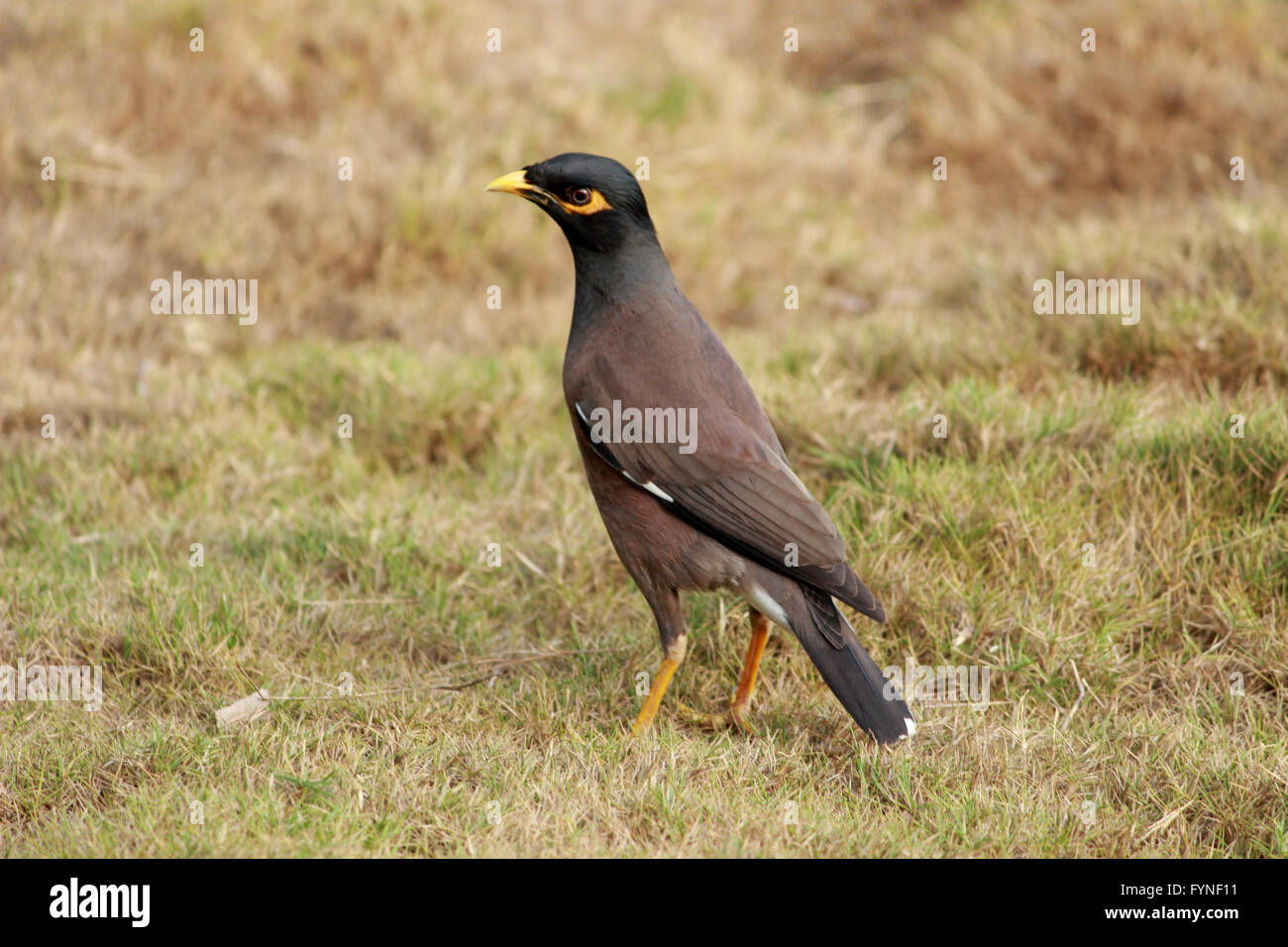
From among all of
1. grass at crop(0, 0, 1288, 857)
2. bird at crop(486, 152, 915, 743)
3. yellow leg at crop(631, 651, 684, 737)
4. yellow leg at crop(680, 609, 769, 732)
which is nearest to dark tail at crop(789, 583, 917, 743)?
bird at crop(486, 152, 915, 743)

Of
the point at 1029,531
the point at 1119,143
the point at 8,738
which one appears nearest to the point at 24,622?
the point at 8,738

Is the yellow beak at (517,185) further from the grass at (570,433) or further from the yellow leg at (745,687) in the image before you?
the yellow leg at (745,687)

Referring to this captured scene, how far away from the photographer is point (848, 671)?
3.66 m

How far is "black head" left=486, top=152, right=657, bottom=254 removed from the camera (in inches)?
160

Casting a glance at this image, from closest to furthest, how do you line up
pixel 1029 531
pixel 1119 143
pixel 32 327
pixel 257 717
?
pixel 257 717 → pixel 1029 531 → pixel 32 327 → pixel 1119 143

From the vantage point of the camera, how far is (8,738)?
12.1 ft

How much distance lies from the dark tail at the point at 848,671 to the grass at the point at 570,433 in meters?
0.14

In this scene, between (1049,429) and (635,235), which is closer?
(635,235)

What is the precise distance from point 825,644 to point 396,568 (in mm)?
1761

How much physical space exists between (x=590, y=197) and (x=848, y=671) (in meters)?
1.68

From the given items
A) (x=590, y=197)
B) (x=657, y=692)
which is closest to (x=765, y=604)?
(x=657, y=692)

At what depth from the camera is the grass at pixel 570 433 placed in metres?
3.52

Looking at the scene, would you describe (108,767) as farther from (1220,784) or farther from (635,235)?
(1220,784)

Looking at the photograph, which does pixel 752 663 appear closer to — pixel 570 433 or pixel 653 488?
pixel 653 488
